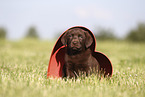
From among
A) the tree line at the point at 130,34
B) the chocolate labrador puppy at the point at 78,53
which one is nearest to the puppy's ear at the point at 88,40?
the chocolate labrador puppy at the point at 78,53

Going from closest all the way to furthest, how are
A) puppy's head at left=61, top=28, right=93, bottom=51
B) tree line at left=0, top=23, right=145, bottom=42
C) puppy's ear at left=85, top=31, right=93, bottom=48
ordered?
puppy's head at left=61, top=28, right=93, bottom=51
puppy's ear at left=85, top=31, right=93, bottom=48
tree line at left=0, top=23, right=145, bottom=42

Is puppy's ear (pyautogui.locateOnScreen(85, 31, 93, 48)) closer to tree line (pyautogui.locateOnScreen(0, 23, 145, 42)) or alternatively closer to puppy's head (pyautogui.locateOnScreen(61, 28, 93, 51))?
puppy's head (pyautogui.locateOnScreen(61, 28, 93, 51))

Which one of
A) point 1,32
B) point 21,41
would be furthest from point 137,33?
point 1,32

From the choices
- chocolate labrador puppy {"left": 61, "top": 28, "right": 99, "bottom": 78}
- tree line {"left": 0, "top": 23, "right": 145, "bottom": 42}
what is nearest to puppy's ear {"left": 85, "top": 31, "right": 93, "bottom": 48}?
chocolate labrador puppy {"left": 61, "top": 28, "right": 99, "bottom": 78}

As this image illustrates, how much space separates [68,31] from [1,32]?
85.6 feet

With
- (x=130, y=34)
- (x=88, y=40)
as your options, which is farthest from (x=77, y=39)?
(x=130, y=34)

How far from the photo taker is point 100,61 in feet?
11.0

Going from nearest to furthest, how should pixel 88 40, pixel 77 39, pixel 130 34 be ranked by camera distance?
1. pixel 77 39
2. pixel 88 40
3. pixel 130 34

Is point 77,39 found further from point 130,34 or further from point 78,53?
point 130,34

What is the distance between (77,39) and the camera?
8.79 ft

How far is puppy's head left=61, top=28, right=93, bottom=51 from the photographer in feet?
8.75

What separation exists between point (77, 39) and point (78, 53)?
261 mm

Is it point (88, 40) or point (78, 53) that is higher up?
point (88, 40)

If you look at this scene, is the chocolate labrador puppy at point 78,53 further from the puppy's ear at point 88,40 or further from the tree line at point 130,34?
the tree line at point 130,34
